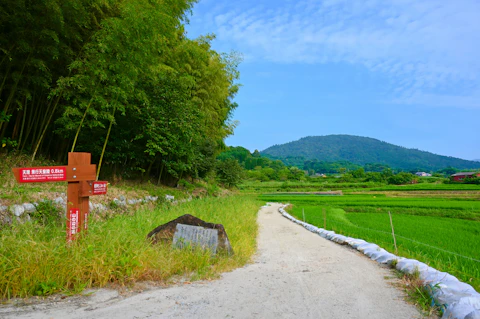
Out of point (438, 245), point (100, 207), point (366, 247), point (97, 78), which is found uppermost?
A: point (97, 78)

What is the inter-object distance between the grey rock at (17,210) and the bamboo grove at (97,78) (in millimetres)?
2128

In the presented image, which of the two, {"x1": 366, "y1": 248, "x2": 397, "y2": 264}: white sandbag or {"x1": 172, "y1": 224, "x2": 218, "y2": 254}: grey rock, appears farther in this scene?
{"x1": 366, "y1": 248, "x2": 397, "y2": 264}: white sandbag

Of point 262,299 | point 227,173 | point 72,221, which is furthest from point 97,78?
point 227,173

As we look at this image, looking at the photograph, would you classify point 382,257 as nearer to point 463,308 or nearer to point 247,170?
point 463,308

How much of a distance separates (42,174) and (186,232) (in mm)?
1852

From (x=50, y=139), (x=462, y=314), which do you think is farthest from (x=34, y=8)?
(x=462, y=314)

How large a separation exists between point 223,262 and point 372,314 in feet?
6.36

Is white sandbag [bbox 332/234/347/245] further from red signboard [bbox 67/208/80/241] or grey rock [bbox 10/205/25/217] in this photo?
grey rock [bbox 10/205/25/217]

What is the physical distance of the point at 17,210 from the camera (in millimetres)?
4996

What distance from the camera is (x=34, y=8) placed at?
19.0ft

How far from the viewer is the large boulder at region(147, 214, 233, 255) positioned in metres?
4.09

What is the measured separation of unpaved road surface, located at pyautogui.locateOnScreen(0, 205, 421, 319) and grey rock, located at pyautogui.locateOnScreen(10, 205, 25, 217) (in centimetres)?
305

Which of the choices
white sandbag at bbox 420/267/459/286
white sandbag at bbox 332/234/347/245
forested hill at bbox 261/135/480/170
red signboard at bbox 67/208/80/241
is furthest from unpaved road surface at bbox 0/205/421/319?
forested hill at bbox 261/135/480/170

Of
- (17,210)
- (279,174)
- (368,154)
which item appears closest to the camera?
(17,210)
